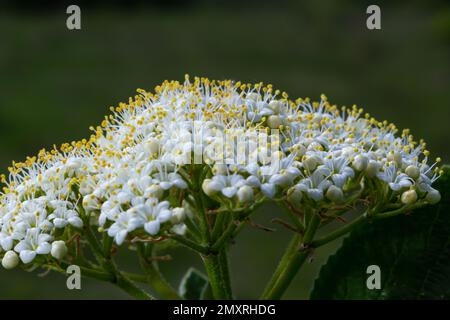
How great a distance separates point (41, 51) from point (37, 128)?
6.94ft

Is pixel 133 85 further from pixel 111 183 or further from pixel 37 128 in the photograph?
pixel 111 183

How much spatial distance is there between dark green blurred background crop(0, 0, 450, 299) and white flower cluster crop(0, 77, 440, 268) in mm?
2873

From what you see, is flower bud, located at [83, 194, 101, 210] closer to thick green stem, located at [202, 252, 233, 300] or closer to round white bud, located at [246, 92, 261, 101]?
thick green stem, located at [202, 252, 233, 300]

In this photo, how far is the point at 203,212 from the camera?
1.20 metres

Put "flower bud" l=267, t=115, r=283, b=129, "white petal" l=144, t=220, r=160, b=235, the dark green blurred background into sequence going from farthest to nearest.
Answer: the dark green blurred background → "flower bud" l=267, t=115, r=283, b=129 → "white petal" l=144, t=220, r=160, b=235

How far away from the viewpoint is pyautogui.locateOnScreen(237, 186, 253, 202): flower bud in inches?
43.6

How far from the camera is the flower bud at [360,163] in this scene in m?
1.21

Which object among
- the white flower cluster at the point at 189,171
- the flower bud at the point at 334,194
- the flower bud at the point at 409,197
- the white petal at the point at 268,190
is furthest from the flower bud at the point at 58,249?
the flower bud at the point at 409,197

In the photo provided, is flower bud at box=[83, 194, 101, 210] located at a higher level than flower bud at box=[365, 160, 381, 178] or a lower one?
lower

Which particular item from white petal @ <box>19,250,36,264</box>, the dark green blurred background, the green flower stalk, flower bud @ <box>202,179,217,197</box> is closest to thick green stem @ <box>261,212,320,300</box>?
the green flower stalk

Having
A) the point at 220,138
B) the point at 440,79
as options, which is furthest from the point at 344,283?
the point at 440,79

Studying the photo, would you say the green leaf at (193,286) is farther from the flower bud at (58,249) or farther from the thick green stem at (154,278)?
the flower bud at (58,249)

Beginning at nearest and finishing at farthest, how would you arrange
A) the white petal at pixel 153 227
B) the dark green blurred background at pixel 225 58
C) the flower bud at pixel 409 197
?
the white petal at pixel 153 227, the flower bud at pixel 409 197, the dark green blurred background at pixel 225 58

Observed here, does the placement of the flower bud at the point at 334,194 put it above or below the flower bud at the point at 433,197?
above
